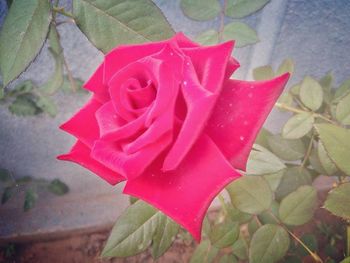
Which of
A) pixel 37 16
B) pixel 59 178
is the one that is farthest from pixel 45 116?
pixel 37 16

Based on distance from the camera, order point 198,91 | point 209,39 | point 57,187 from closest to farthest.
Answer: point 198,91, point 209,39, point 57,187

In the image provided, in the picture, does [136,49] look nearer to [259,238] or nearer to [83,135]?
[83,135]

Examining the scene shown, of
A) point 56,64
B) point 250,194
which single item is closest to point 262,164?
point 250,194

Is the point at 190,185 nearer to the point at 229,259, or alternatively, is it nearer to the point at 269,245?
the point at 269,245

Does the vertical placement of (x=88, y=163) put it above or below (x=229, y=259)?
above

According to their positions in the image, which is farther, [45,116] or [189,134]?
[45,116]

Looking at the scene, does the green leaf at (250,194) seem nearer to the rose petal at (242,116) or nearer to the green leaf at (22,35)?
the rose petal at (242,116)

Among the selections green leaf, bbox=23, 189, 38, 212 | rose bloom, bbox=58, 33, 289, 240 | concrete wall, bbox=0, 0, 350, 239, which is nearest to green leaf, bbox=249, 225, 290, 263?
rose bloom, bbox=58, 33, 289, 240
